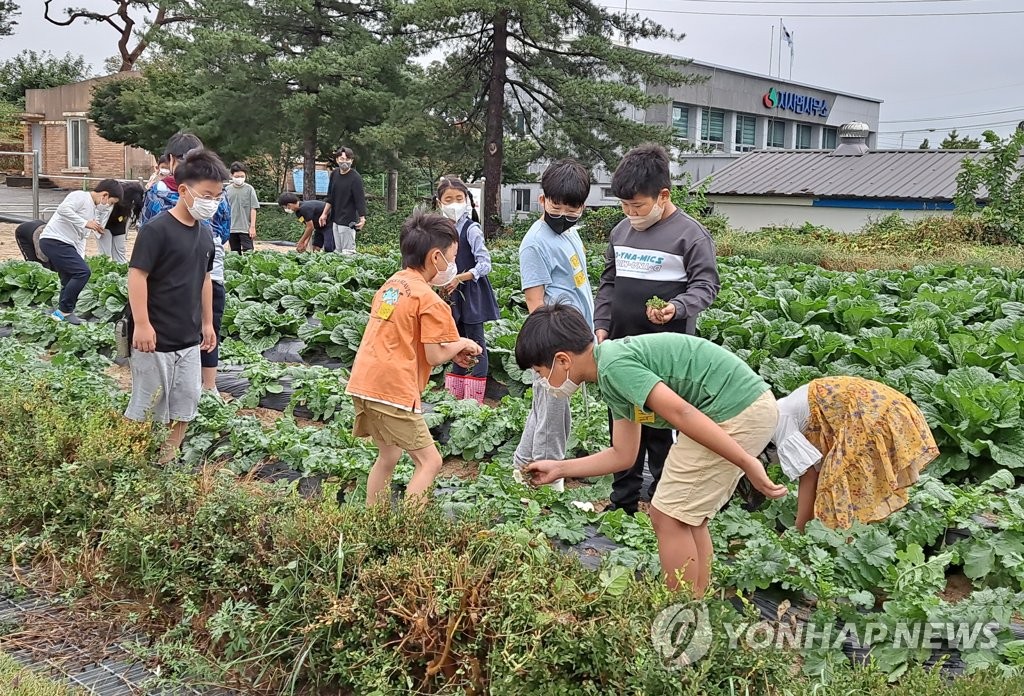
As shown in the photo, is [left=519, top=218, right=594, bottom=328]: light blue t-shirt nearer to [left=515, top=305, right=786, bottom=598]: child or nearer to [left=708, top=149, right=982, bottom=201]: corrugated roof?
[left=515, top=305, right=786, bottom=598]: child

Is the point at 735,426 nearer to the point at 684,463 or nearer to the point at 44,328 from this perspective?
the point at 684,463

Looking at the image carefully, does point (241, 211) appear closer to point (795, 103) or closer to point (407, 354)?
point (407, 354)

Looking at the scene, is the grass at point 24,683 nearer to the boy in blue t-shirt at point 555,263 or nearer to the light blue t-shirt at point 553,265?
the boy in blue t-shirt at point 555,263

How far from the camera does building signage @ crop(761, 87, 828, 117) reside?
49.4 m

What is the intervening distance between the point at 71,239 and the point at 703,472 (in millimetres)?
7618

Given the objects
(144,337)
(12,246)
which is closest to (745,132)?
(12,246)

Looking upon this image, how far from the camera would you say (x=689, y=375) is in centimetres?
330

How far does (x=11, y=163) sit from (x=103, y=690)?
143ft

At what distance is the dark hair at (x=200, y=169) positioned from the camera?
4703 mm

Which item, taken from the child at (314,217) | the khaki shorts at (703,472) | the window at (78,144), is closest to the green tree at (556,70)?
the child at (314,217)

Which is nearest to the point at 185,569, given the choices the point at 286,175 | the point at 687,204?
the point at 687,204

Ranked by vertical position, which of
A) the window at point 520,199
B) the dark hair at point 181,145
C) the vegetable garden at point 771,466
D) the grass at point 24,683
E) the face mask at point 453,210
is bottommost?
the grass at point 24,683

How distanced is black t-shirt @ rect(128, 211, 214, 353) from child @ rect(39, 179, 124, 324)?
15.2 ft

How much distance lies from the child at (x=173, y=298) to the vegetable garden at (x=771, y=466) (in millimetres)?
323
